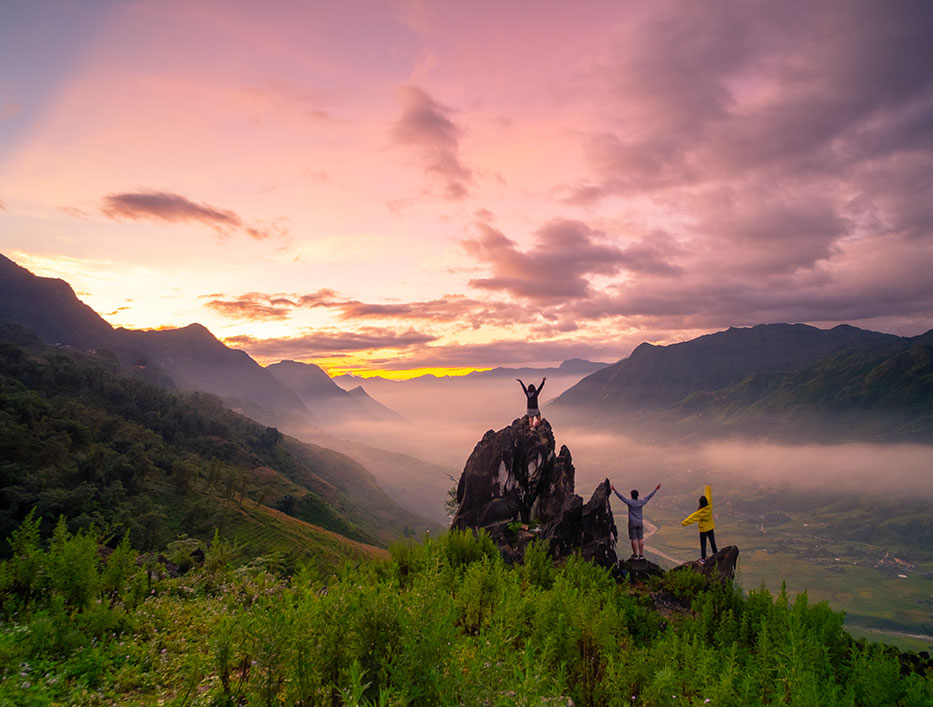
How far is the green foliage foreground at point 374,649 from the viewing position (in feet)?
21.0

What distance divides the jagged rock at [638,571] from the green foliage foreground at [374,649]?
909 centimetres

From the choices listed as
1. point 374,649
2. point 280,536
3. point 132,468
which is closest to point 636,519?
point 374,649

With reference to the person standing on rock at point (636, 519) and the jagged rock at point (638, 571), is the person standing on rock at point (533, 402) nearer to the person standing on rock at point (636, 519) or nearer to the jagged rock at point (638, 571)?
the person standing on rock at point (636, 519)

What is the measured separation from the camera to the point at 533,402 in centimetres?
3891

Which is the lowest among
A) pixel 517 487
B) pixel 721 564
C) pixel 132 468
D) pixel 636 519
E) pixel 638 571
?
pixel 132 468

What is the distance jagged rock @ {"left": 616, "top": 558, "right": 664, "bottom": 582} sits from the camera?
72.6 feet

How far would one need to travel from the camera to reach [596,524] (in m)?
30.7

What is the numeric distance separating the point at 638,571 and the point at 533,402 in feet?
57.5

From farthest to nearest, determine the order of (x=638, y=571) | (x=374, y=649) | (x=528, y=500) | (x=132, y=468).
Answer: (x=132, y=468), (x=528, y=500), (x=638, y=571), (x=374, y=649)

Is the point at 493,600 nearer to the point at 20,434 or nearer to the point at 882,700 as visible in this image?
the point at 882,700

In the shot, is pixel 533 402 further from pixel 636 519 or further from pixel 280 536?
pixel 280 536

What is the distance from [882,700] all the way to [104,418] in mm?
142162

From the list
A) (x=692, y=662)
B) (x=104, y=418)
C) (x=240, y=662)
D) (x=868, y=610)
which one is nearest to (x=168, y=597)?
(x=240, y=662)

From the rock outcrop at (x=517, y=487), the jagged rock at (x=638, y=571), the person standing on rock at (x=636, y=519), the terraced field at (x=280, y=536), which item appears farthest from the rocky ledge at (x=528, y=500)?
the terraced field at (x=280, y=536)
